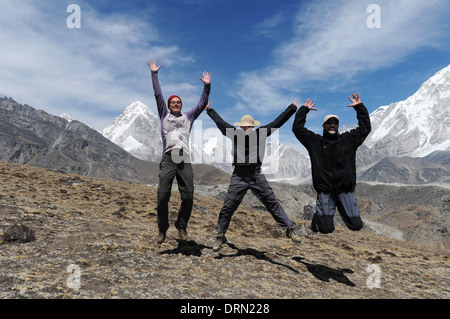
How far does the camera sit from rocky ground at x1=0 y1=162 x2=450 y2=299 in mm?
4922

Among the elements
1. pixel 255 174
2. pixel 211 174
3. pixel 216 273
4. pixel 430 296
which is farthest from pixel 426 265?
pixel 211 174

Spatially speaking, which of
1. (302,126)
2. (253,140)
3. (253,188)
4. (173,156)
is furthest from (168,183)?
(302,126)

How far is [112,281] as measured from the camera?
197 inches

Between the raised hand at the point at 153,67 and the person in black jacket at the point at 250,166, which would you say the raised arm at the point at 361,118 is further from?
the raised hand at the point at 153,67

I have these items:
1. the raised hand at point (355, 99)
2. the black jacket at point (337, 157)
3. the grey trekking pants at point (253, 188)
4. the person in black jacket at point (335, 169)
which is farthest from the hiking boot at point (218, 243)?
the raised hand at point (355, 99)

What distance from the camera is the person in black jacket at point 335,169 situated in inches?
251

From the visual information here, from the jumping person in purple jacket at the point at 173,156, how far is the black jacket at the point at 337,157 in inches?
114

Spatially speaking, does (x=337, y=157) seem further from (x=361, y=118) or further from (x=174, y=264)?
(x=174, y=264)
